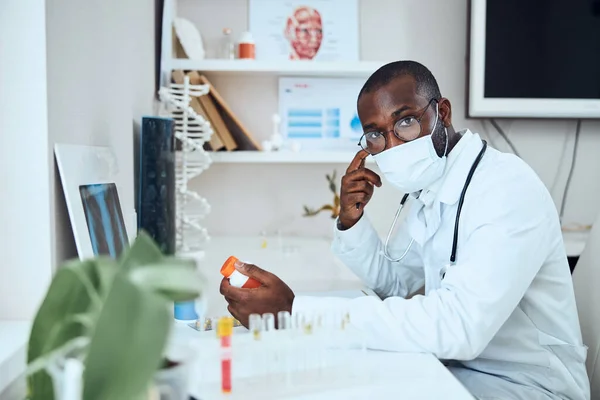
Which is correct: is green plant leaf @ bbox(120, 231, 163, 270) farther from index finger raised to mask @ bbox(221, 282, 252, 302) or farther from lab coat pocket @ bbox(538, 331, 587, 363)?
lab coat pocket @ bbox(538, 331, 587, 363)

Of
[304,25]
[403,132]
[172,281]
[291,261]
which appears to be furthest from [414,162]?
[304,25]

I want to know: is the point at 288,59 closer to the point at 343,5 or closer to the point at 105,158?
the point at 343,5

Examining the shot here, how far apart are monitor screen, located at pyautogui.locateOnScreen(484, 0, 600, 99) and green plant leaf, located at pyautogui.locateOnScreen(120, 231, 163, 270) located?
2.13 m

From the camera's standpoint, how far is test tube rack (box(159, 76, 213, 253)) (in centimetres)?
197

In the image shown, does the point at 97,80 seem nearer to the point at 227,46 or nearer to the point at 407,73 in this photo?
the point at 407,73

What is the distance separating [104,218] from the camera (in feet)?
3.82

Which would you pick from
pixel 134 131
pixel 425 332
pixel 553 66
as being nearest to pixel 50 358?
pixel 425 332

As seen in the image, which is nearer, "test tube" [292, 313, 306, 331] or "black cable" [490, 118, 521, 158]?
"test tube" [292, 313, 306, 331]

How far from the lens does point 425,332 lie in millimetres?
958

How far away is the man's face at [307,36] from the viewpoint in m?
2.30

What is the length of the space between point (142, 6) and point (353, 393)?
4.55 feet

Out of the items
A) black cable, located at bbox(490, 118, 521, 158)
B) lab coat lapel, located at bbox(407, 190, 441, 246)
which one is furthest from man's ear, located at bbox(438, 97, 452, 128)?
black cable, located at bbox(490, 118, 521, 158)

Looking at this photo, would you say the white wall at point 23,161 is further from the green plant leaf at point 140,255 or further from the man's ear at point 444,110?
the man's ear at point 444,110

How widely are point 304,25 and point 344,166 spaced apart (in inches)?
22.6
